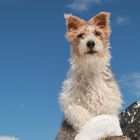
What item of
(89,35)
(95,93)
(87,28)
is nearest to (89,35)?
(89,35)

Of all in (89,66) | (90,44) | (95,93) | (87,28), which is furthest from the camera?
(87,28)

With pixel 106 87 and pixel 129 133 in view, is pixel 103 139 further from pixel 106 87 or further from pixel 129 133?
pixel 129 133

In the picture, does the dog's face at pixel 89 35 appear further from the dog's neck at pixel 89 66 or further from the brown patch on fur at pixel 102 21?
the dog's neck at pixel 89 66

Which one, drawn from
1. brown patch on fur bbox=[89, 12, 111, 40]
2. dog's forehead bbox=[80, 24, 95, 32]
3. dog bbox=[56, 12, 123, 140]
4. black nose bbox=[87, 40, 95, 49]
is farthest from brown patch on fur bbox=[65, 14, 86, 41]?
black nose bbox=[87, 40, 95, 49]

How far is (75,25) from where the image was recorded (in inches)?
810

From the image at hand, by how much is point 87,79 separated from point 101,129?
3.81 metres

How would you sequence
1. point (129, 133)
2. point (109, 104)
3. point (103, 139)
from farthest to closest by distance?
point (129, 133), point (109, 104), point (103, 139)

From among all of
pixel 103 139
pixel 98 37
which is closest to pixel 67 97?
pixel 98 37

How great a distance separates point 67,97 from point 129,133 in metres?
17.2

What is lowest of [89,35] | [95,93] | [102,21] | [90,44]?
[95,93]

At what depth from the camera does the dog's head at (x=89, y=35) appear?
1973 cm

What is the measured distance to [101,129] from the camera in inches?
653

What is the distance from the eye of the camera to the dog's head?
64.7 feet

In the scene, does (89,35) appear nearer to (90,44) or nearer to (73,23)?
(90,44)
